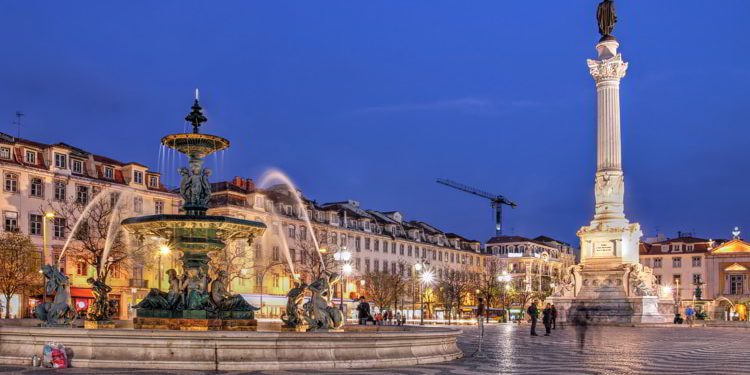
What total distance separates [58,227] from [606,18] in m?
38.9

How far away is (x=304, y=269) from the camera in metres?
78.5

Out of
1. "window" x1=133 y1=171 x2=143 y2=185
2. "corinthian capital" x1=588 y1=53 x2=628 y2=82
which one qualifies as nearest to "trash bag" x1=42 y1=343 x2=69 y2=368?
"corinthian capital" x1=588 y1=53 x2=628 y2=82

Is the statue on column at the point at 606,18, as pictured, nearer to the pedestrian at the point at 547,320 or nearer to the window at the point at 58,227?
the pedestrian at the point at 547,320

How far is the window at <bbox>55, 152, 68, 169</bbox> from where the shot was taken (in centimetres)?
6025

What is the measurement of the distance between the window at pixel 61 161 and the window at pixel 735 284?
265 ft

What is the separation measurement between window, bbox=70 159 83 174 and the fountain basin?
48.2 metres

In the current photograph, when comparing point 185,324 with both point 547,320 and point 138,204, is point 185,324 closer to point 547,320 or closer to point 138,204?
point 547,320

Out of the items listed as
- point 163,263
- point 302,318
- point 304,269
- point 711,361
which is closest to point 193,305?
point 302,318

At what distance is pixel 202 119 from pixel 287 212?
2403 inches

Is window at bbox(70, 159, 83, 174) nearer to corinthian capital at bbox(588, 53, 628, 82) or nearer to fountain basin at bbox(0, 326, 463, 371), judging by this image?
corinthian capital at bbox(588, 53, 628, 82)

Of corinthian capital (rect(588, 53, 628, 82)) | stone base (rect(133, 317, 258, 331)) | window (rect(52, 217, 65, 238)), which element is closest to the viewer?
stone base (rect(133, 317, 258, 331))

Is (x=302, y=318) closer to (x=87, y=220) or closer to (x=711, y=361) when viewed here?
(x=711, y=361)

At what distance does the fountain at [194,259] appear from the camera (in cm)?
1939

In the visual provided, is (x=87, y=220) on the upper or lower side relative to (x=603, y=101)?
lower
